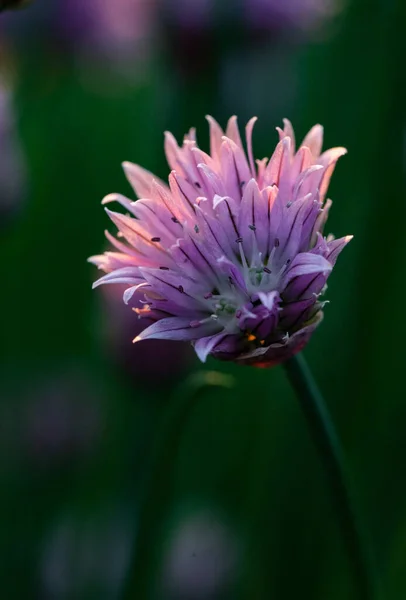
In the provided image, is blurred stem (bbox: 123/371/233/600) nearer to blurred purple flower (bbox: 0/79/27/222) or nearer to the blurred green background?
the blurred green background

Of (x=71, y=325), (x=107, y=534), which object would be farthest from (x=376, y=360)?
(x=71, y=325)

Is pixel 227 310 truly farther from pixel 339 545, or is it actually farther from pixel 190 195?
pixel 339 545

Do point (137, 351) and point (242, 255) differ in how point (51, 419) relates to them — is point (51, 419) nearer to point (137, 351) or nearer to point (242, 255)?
point (137, 351)

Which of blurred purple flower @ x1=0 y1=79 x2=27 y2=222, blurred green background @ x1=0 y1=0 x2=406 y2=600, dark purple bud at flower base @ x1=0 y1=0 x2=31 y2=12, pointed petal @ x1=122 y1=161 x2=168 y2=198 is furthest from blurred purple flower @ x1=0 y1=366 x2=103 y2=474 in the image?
dark purple bud at flower base @ x1=0 y1=0 x2=31 y2=12

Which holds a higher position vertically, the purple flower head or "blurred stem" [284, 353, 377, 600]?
the purple flower head

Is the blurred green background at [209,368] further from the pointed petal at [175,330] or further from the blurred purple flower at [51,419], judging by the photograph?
the pointed petal at [175,330]

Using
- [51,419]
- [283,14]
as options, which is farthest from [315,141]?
[283,14]
